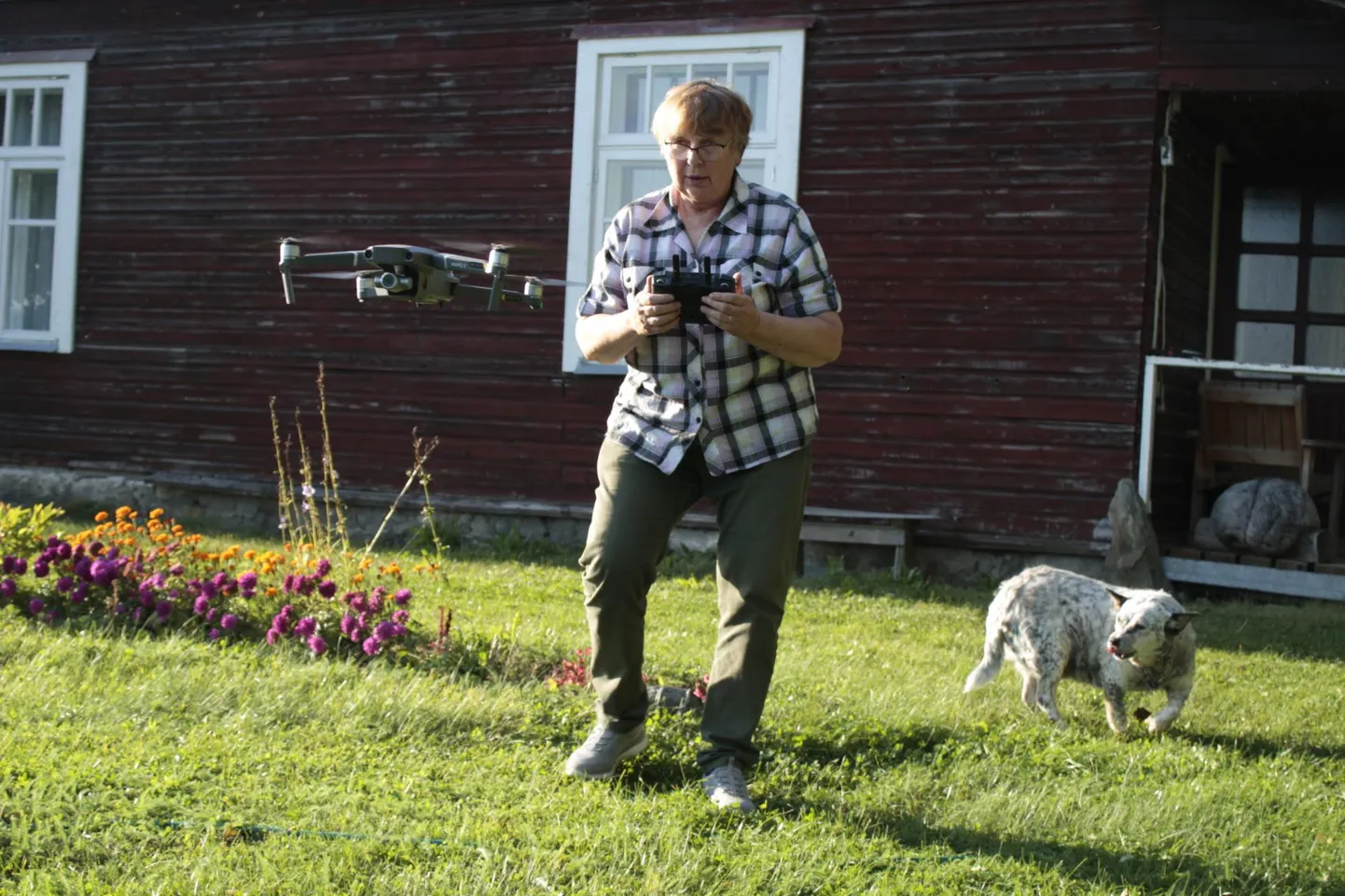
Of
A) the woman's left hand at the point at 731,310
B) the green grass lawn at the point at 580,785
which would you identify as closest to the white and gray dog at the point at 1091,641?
the green grass lawn at the point at 580,785

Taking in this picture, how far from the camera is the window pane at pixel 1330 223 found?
10391 mm

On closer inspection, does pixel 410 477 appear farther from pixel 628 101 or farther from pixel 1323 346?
pixel 1323 346

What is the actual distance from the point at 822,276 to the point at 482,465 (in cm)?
676

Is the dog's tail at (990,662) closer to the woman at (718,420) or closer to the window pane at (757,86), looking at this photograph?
the woman at (718,420)

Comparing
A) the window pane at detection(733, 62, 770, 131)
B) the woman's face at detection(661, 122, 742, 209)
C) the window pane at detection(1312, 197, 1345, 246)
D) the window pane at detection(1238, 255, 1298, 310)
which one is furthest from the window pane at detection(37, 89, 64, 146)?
the woman's face at detection(661, 122, 742, 209)

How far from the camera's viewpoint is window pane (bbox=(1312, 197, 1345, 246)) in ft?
34.1

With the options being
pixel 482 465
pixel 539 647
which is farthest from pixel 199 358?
pixel 539 647

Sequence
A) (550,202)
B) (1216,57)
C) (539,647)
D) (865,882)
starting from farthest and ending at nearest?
(550,202)
(1216,57)
(539,647)
(865,882)

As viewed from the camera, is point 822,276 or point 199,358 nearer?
point 822,276

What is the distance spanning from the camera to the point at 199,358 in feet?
36.6

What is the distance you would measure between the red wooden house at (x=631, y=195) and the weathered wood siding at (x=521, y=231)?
0.07ft

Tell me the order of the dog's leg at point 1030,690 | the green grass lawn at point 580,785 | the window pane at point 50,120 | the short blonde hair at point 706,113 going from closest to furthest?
the green grass lawn at point 580,785
the short blonde hair at point 706,113
the dog's leg at point 1030,690
the window pane at point 50,120

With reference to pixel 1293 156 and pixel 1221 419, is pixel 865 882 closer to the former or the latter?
pixel 1221 419

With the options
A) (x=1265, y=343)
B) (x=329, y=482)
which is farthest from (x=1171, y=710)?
(x=329, y=482)
